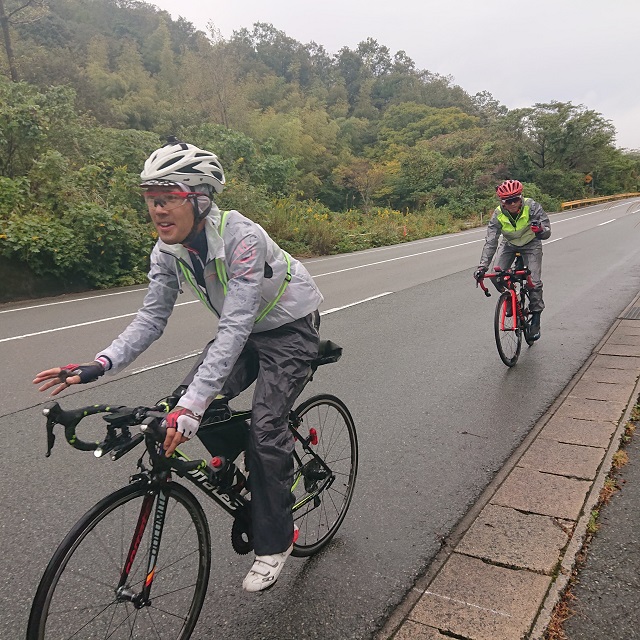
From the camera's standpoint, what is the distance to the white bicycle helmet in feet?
7.01

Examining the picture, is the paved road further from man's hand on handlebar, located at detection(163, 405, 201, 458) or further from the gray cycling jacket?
the gray cycling jacket

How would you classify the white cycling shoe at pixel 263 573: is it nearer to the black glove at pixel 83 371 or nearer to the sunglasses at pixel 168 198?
the black glove at pixel 83 371

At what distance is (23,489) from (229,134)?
2839 centimetres

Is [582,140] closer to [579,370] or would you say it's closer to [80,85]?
[80,85]

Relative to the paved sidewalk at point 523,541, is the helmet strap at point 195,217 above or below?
above

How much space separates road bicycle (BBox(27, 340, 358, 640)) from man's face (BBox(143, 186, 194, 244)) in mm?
659

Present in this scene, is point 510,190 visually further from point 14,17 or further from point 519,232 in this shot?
point 14,17

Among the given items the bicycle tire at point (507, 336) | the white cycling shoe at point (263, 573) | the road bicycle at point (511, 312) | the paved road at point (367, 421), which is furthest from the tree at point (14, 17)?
the white cycling shoe at point (263, 573)

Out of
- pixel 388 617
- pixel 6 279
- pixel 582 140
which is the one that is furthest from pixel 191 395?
pixel 582 140

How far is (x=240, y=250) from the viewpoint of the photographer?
2221 millimetres

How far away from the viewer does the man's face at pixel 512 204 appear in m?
6.16

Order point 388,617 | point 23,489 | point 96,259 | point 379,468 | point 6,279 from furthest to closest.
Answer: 1. point 96,259
2. point 6,279
3. point 379,468
4. point 23,489
5. point 388,617

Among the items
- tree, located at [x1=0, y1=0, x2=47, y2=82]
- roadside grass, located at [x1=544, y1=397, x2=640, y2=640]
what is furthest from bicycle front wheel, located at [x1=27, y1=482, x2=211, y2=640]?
tree, located at [x1=0, y1=0, x2=47, y2=82]

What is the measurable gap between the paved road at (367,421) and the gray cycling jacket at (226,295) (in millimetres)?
1168
